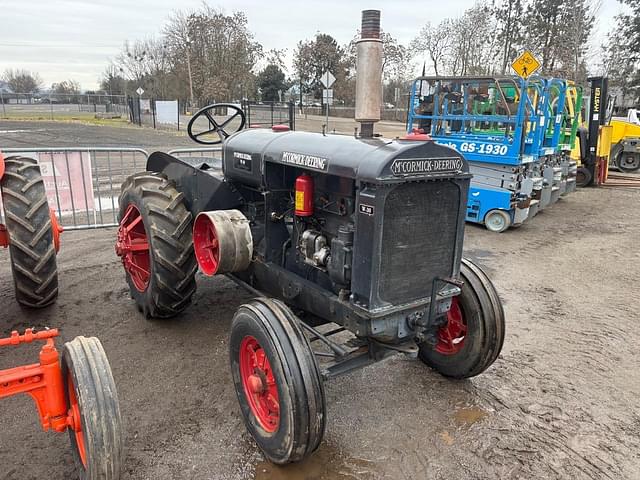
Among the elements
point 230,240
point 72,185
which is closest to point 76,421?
point 230,240

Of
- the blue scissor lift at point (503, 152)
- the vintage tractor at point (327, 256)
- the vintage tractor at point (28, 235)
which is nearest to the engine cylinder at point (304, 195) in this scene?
the vintage tractor at point (327, 256)

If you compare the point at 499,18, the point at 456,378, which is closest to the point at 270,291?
the point at 456,378

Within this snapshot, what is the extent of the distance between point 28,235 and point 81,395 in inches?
85.1

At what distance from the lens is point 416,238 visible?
2623 mm

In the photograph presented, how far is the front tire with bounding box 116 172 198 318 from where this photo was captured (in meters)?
3.59

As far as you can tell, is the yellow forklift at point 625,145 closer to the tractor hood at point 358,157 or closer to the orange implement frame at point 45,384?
the tractor hood at point 358,157

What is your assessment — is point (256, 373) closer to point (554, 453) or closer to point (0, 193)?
point (554, 453)

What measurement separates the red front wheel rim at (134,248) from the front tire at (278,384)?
65.4 inches

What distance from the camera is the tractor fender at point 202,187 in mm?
3625

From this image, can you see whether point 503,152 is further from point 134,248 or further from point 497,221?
point 134,248

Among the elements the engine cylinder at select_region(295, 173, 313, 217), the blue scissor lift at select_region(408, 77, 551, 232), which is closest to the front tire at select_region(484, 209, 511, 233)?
the blue scissor lift at select_region(408, 77, 551, 232)

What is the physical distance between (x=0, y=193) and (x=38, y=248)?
2.28 ft

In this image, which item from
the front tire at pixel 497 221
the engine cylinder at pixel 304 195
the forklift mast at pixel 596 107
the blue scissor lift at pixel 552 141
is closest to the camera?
the engine cylinder at pixel 304 195

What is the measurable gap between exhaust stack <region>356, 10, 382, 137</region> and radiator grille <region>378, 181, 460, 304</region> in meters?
0.58
